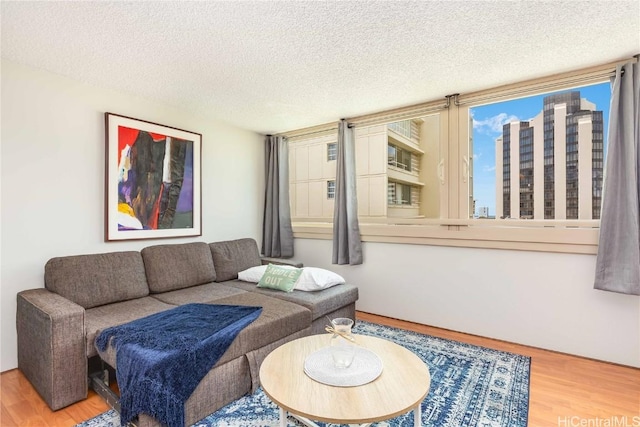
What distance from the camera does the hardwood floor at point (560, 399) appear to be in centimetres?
176

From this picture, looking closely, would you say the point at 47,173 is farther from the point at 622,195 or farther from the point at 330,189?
the point at 622,195

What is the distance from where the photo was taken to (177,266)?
2.95 m

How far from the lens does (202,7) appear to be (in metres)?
1.69

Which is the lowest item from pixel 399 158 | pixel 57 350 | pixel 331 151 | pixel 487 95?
pixel 57 350

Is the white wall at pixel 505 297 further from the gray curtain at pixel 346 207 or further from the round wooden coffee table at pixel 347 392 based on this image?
the round wooden coffee table at pixel 347 392

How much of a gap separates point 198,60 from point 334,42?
3.20ft

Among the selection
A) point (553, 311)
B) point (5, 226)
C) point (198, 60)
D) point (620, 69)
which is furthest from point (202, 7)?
point (553, 311)

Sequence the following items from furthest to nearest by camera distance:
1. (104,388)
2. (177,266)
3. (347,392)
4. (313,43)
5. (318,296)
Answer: (177,266), (318,296), (313,43), (104,388), (347,392)

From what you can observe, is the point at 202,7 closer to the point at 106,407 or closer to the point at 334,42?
the point at 334,42

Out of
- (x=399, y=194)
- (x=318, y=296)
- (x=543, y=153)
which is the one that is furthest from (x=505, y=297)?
(x=318, y=296)

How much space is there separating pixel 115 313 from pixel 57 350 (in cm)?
42
